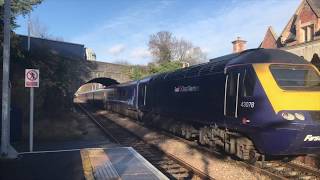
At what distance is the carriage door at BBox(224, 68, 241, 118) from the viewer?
12.5 m

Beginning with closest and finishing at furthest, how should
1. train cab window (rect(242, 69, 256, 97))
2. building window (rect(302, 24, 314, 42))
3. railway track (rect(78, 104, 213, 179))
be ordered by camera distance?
railway track (rect(78, 104, 213, 179)) < train cab window (rect(242, 69, 256, 97)) < building window (rect(302, 24, 314, 42))

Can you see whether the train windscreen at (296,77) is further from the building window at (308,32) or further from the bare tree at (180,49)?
the bare tree at (180,49)

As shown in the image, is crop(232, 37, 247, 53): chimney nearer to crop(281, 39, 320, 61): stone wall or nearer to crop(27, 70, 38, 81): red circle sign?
crop(281, 39, 320, 61): stone wall

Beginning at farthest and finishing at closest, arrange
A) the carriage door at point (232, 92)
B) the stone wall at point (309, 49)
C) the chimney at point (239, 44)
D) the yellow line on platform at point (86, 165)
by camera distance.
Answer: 1. the chimney at point (239, 44)
2. the stone wall at point (309, 49)
3. the carriage door at point (232, 92)
4. the yellow line on platform at point (86, 165)

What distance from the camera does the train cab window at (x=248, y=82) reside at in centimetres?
1173

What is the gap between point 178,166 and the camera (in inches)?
497

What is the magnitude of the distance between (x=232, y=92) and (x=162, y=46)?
63970 mm

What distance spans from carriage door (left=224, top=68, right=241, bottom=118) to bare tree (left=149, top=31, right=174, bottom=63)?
5655 centimetres

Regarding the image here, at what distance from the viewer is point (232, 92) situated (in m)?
12.9

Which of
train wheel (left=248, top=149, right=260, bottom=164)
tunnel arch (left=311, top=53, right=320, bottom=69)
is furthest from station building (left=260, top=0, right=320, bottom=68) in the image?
train wheel (left=248, top=149, right=260, bottom=164)

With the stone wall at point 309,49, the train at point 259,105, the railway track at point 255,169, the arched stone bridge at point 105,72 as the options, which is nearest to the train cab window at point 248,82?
the train at point 259,105

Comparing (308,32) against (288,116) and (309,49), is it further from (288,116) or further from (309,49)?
(288,116)

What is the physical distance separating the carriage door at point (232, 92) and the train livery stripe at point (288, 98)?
1.26 meters

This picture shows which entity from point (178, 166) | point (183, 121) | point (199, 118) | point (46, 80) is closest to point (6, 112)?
point (178, 166)
